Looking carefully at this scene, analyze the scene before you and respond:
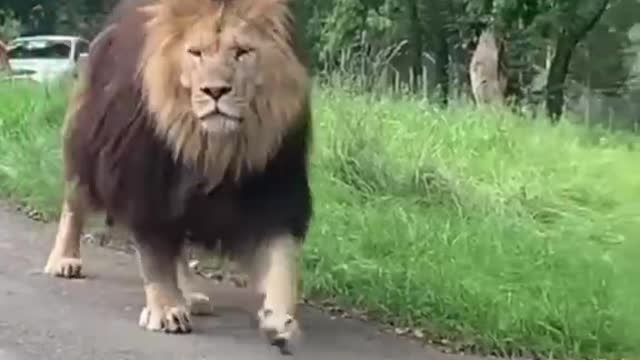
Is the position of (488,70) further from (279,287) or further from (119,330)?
(279,287)

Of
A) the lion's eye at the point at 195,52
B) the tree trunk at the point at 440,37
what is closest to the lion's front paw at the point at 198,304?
the lion's eye at the point at 195,52

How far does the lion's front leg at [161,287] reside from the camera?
261 inches

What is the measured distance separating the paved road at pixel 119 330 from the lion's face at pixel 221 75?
3.09ft

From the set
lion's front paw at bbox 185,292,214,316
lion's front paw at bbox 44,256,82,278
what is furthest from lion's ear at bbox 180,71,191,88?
lion's front paw at bbox 44,256,82,278

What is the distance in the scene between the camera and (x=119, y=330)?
6.67 metres

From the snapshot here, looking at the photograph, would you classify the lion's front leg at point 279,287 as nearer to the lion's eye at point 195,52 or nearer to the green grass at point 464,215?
the lion's eye at point 195,52

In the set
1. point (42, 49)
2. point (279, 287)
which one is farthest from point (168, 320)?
point (42, 49)

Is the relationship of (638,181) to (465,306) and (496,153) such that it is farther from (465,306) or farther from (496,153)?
(465,306)

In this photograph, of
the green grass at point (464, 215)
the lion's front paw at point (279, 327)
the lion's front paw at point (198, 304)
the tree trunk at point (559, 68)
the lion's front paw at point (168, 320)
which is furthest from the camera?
the tree trunk at point (559, 68)

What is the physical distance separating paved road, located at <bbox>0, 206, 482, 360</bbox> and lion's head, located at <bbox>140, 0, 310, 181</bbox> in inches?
29.6

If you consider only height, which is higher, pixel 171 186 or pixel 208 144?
pixel 208 144

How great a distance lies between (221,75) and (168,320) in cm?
117

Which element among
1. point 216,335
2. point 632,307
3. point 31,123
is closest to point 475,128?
point 31,123

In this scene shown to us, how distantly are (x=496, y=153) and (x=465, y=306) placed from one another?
5305mm
